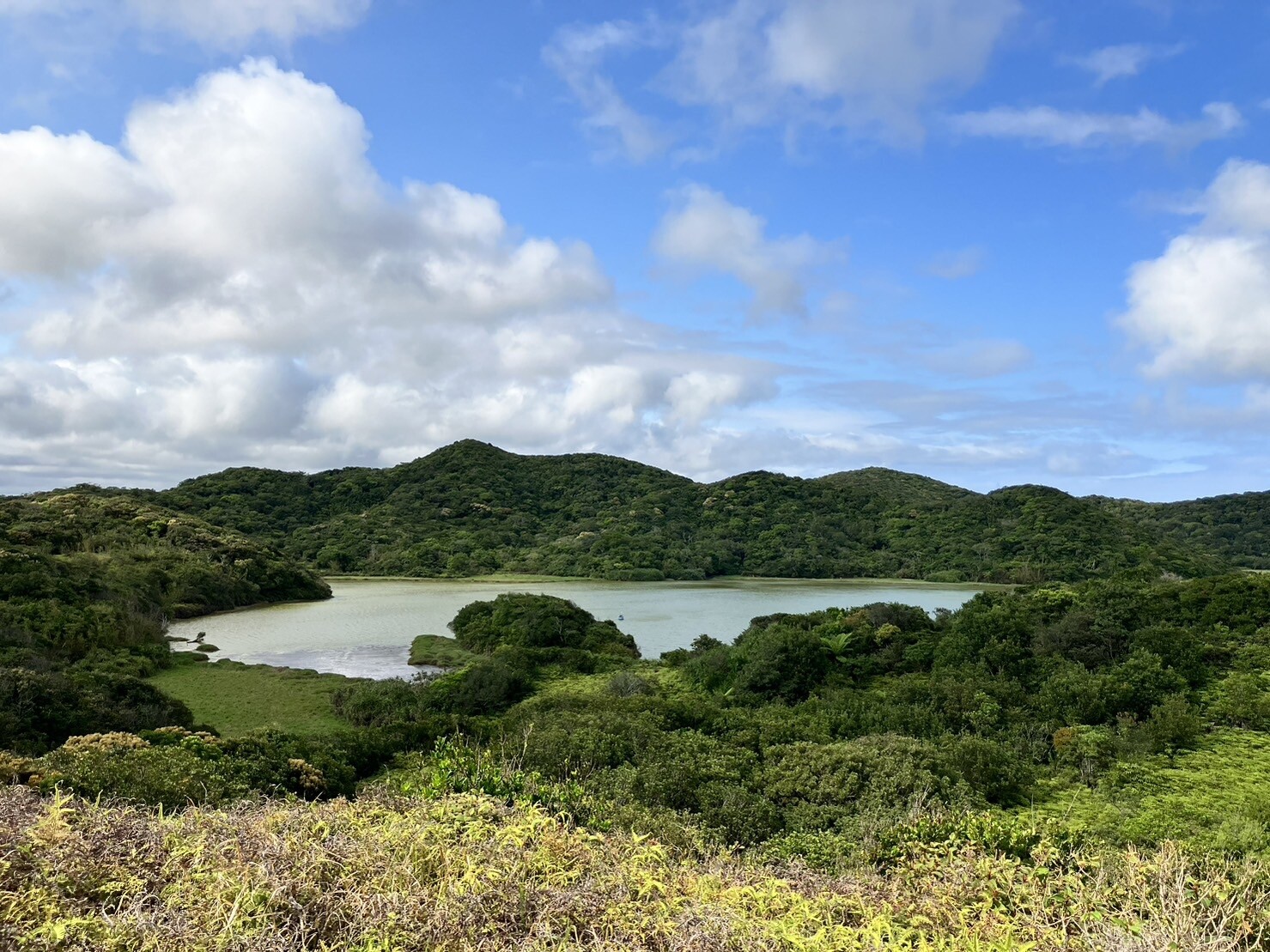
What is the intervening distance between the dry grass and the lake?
51.5ft

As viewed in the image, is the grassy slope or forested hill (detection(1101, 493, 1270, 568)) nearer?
the grassy slope

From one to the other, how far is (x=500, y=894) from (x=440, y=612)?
3042cm

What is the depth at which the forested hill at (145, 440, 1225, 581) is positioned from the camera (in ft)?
196

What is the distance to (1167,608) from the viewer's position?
16359 mm

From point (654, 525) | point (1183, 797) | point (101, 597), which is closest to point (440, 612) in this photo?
point (101, 597)

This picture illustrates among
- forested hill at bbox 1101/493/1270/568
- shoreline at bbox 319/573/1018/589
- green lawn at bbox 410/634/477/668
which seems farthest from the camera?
forested hill at bbox 1101/493/1270/568

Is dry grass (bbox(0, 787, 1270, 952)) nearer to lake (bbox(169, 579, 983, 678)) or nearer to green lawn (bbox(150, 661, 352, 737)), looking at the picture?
green lawn (bbox(150, 661, 352, 737))

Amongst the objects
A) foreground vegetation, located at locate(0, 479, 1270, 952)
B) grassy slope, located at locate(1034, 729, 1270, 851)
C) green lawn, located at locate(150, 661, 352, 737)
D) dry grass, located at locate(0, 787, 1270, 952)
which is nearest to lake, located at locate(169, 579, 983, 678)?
green lawn, located at locate(150, 661, 352, 737)

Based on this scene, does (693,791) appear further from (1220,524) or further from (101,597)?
(1220,524)

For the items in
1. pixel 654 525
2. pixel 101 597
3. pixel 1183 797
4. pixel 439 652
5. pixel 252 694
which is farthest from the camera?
pixel 654 525

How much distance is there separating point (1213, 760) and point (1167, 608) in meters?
8.44

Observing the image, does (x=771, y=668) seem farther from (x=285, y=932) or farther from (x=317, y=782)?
(x=285, y=932)

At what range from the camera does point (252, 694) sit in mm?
16250

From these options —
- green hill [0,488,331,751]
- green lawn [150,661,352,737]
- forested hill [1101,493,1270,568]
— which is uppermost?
forested hill [1101,493,1270,568]
